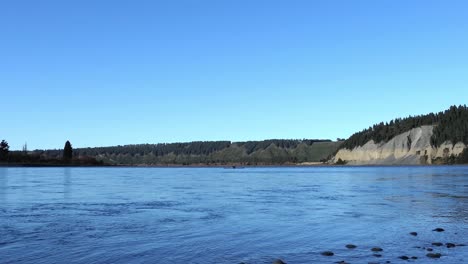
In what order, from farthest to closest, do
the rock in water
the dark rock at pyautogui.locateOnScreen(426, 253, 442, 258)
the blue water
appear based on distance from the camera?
1. the rock in water
2. the blue water
3. the dark rock at pyautogui.locateOnScreen(426, 253, 442, 258)

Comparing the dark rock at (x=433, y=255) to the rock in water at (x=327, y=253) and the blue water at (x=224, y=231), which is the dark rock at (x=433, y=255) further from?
the rock in water at (x=327, y=253)

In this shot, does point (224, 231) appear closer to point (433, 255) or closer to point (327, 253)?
point (327, 253)

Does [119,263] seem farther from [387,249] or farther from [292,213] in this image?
[292,213]

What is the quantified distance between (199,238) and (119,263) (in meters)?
6.85

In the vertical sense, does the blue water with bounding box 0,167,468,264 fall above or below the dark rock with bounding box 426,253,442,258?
above

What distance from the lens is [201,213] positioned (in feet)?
126

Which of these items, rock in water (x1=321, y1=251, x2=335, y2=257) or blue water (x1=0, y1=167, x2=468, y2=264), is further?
rock in water (x1=321, y1=251, x2=335, y2=257)

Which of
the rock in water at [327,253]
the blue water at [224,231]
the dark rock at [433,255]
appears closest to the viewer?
the dark rock at [433,255]

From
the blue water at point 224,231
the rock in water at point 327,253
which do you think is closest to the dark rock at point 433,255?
the blue water at point 224,231

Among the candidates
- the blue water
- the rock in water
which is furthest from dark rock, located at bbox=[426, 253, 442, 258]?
the rock in water

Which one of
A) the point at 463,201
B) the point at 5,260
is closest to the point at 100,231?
the point at 5,260

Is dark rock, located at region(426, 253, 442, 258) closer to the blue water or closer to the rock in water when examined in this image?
the blue water

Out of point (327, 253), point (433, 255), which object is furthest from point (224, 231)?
point (433, 255)

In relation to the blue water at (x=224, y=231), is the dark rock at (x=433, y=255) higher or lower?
lower
